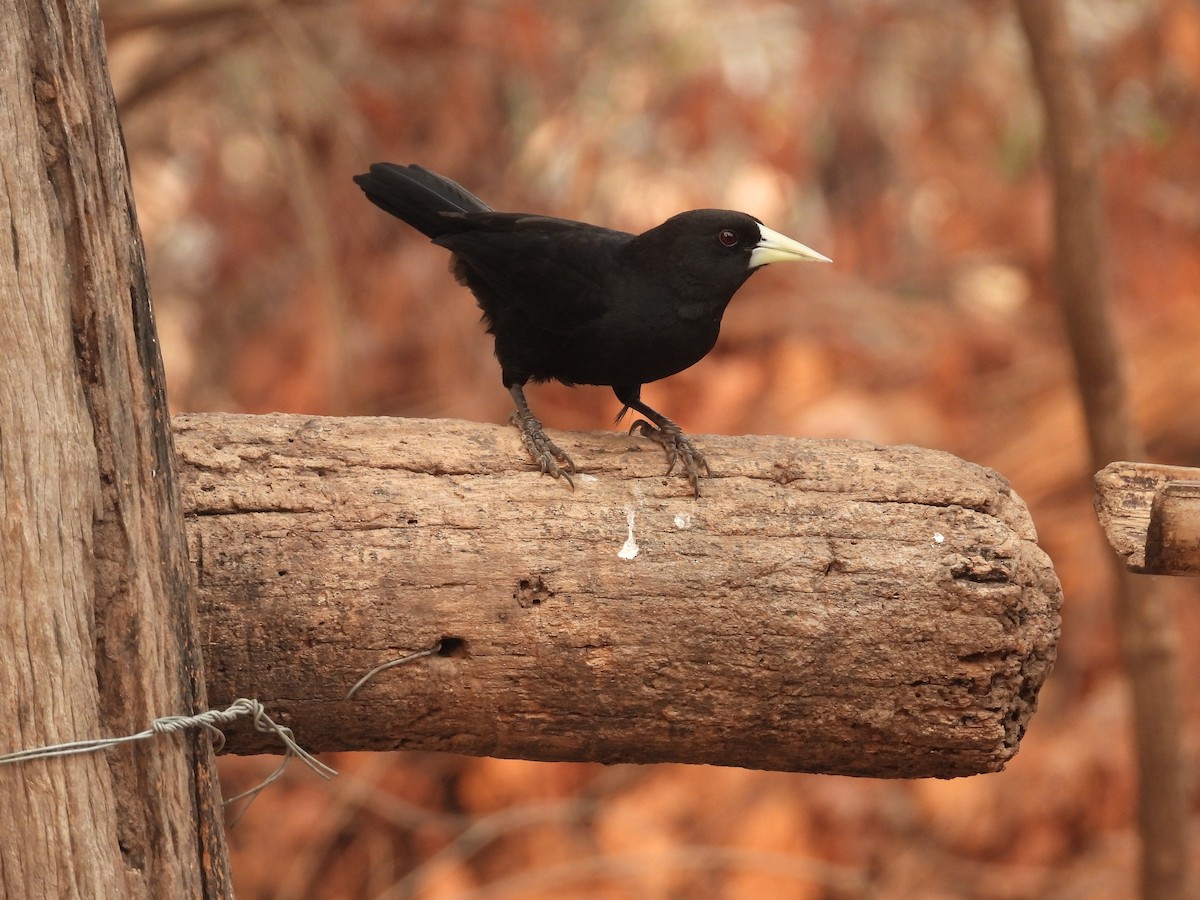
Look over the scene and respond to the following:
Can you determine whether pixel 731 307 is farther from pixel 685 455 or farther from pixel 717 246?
pixel 685 455

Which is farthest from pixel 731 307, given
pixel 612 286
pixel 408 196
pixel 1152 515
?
pixel 1152 515

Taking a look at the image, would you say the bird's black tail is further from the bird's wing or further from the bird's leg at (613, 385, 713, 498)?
the bird's leg at (613, 385, 713, 498)

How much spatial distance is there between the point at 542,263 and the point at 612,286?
0.16 m

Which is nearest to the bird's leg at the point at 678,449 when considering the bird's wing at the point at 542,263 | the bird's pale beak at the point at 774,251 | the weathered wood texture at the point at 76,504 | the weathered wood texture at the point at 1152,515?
the bird's wing at the point at 542,263

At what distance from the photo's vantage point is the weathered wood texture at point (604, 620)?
6.24ft

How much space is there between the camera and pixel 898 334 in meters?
Answer: 6.32

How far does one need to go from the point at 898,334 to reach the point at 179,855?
208 inches

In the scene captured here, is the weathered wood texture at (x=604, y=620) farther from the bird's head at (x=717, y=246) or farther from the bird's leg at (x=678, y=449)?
the bird's head at (x=717, y=246)

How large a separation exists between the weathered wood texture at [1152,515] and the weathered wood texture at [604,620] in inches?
7.6

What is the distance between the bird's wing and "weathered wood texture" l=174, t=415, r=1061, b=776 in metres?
0.62

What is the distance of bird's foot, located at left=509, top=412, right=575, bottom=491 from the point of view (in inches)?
82.6

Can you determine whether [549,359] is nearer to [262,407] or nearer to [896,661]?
[896,661]

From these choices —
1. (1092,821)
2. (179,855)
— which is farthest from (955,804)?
(179,855)

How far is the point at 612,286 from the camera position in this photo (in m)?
2.54
